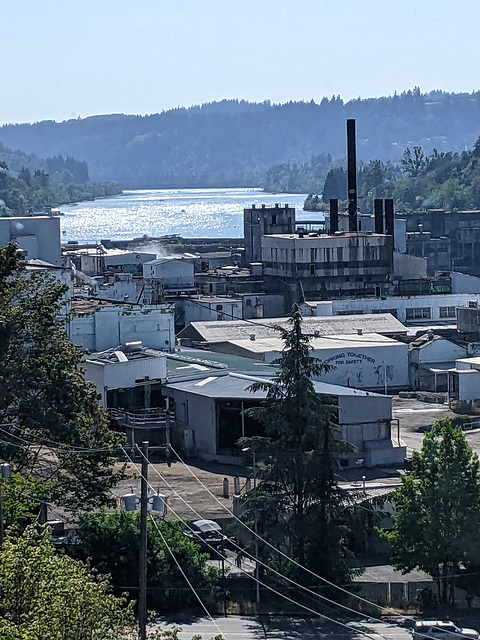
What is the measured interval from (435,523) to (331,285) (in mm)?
22443

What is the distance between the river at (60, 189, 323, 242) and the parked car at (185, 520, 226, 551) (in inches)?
2560

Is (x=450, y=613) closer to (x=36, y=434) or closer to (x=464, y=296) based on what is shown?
(x=36, y=434)

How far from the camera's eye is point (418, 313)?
29281 millimetres

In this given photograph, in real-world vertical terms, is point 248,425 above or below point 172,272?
below

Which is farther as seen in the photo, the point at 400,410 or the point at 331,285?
the point at 331,285

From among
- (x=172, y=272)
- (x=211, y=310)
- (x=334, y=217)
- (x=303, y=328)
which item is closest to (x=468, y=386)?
(x=303, y=328)

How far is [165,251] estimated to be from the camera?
52.1 meters

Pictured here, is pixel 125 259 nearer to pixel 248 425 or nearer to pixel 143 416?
pixel 143 416

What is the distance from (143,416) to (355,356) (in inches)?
243

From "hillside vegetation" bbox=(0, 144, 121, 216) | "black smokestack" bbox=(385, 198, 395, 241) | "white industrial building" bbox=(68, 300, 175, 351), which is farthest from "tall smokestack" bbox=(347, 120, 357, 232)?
"hillside vegetation" bbox=(0, 144, 121, 216)

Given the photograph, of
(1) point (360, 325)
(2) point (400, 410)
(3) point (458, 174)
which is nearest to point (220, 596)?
(2) point (400, 410)

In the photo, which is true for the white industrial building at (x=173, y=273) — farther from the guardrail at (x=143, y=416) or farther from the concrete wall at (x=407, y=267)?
the guardrail at (x=143, y=416)

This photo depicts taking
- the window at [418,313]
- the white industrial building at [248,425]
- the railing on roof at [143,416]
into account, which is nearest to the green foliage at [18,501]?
A: the white industrial building at [248,425]

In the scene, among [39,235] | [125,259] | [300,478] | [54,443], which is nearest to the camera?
[300,478]
